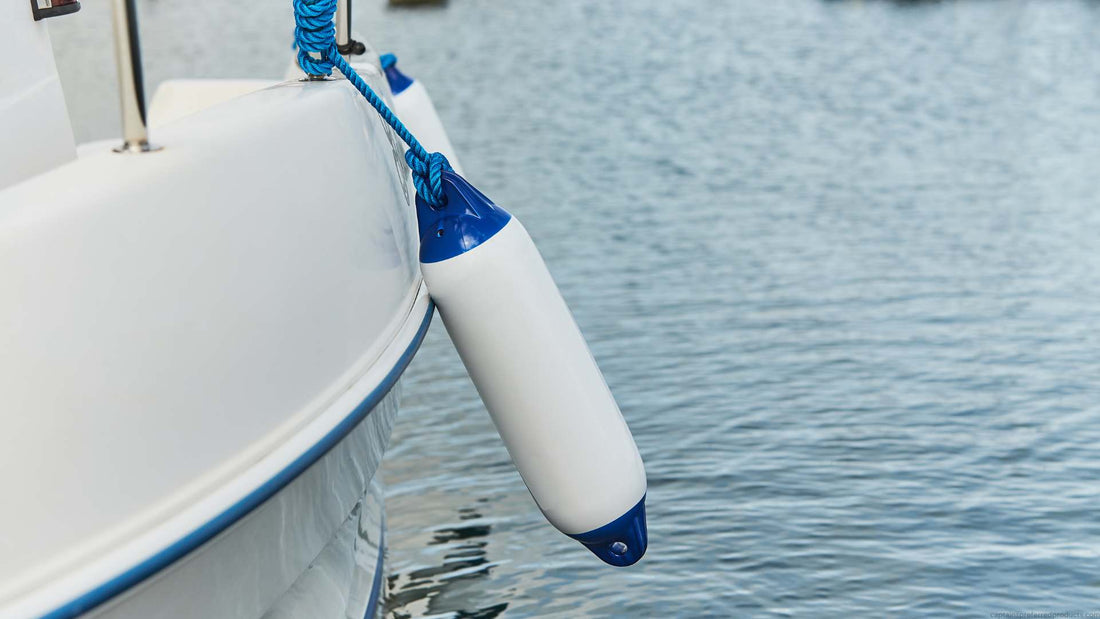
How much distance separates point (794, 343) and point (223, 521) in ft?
15.8

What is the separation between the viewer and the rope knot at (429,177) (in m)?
2.84

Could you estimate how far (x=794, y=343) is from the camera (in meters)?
6.53

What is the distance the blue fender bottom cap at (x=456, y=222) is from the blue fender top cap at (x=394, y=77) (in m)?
2.40

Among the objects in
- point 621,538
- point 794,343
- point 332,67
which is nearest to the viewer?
point 332,67

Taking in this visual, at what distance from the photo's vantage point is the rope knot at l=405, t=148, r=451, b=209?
2.84m

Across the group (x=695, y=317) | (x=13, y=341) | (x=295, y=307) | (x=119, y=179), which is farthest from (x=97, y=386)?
(x=695, y=317)

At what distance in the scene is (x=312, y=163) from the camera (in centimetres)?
255

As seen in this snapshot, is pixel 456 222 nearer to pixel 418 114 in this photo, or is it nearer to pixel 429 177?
pixel 429 177

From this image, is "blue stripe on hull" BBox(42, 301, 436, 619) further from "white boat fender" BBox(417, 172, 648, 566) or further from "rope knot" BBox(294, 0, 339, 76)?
"rope knot" BBox(294, 0, 339, 76)

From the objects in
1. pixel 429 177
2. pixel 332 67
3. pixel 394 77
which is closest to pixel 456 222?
pixel 429 177

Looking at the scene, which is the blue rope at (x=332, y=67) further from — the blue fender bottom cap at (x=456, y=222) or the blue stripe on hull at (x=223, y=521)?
the blue stripe on hull at (x=223, y=521)

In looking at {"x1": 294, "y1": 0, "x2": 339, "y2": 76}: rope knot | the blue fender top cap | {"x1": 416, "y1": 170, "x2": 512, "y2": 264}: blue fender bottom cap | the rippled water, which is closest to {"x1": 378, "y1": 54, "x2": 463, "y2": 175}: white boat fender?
the blue fender top cap

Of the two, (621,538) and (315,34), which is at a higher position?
(315,34)

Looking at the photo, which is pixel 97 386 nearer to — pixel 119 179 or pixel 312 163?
pixel 119 179
